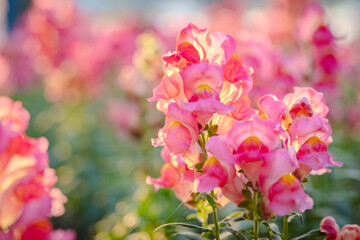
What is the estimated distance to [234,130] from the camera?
681 millimetres

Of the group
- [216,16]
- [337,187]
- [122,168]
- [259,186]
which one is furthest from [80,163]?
[216,16]

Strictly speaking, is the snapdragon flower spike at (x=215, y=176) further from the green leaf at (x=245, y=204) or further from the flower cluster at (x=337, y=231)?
the flower cluster at (x=337, y=231)

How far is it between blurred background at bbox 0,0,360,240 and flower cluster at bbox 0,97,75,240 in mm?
209

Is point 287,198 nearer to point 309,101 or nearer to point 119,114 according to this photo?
point 309,101

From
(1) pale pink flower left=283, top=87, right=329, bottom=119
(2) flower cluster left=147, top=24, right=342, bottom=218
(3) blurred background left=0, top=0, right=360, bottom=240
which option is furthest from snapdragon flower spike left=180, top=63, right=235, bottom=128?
(3) blurred background left=0, top=0, right=360, bottom=240

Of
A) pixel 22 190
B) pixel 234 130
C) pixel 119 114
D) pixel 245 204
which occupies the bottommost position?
pixel 119 114

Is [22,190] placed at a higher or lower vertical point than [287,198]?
lower

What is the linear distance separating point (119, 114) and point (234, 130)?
1.58 meters

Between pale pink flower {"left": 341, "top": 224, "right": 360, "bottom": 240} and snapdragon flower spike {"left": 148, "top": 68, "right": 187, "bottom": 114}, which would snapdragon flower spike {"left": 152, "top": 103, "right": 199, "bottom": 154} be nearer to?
snapdragon flower spike {"left": 148, "top": 68, "right": 187, "bottom": 114}

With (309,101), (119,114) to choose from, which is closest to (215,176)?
(309,101)

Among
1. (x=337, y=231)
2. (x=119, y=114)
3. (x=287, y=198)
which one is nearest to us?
(x=287, y=198)

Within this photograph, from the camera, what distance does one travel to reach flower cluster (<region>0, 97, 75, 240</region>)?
767 millimetres

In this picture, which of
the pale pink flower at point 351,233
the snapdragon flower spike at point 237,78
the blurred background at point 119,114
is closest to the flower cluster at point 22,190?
the blurred background at point 119,114

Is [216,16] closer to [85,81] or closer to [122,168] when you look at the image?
[85,81]
